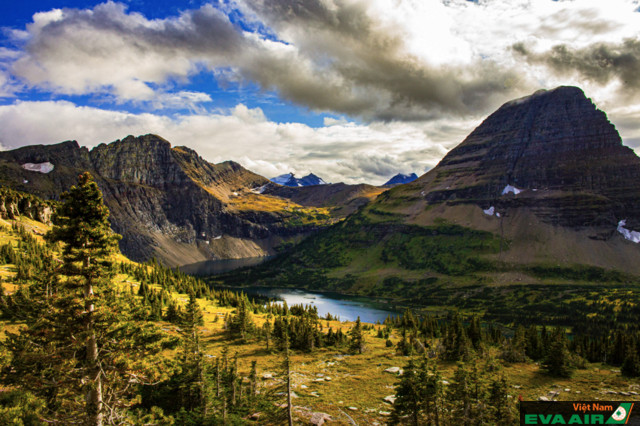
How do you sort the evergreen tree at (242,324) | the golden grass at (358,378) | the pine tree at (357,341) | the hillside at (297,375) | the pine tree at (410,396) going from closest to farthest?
the hillside at (297,375) < the pine tree at (410,396) < the golden grass at (358,378) < the pine tree at (357,341) < the evergreen tree at (242,324)

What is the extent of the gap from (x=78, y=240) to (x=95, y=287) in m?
2.66

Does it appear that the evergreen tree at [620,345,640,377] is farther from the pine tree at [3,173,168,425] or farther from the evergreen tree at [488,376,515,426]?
the pine tree at [3,173,168,425]

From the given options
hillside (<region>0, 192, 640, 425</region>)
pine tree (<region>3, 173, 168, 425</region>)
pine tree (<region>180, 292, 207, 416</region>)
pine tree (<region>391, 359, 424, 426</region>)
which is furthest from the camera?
pine tree (<region>180, 292, 207, 416</region>)

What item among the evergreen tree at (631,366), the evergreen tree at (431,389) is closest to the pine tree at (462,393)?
the evergreen tree at (431,389)

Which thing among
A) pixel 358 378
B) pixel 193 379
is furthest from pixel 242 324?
pixel 193 379

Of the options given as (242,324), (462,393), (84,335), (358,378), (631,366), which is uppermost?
(84,335)

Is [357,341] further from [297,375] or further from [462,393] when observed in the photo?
[462,393]

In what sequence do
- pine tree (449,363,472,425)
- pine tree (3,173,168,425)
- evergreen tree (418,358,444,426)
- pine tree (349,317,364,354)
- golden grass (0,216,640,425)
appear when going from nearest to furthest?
1. pine tree (3,173,168,425)
2. evergreen tree (418,358,444,426)
3. pine tree (449,363,472,425)
4. golden grass (0,216,640,425)
5. pine tree (349,317,364,354)

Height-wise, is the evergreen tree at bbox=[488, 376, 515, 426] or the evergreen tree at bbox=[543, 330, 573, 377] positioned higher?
the evergreen tree at bbox=[488, 376, 515, 426]

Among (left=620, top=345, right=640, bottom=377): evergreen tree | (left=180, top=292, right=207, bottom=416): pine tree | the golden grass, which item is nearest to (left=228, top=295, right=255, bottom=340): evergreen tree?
the golden grass

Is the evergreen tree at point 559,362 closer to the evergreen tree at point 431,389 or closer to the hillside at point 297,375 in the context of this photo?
the hillside at point 297,375

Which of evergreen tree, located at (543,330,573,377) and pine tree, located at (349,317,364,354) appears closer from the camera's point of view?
evergreen tree, located at (543,330,573,377)

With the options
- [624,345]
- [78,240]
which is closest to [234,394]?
[78,240]

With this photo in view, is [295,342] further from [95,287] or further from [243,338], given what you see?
[95,287]
